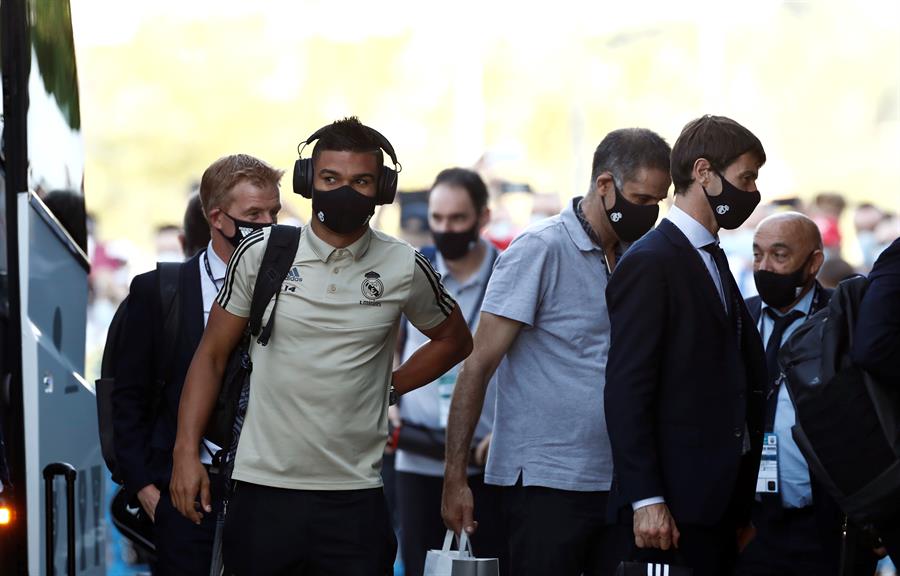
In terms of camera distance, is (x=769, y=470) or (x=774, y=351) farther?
(x=774, y=351)

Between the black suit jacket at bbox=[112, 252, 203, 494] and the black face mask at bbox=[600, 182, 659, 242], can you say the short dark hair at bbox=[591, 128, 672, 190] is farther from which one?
the black suit jacket at bbox=[112, 252, 203, 494]

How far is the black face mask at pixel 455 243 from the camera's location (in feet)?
25.8

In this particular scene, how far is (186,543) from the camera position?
530 cm

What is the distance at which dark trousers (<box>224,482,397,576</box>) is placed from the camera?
4.62 m

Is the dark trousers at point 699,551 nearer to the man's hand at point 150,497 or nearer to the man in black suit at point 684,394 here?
the man in black suit at point 684,394

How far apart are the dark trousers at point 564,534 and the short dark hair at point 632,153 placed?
107 cm

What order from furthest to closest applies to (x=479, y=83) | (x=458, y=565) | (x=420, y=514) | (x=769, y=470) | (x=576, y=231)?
(x=479, y=83)
(x=420, y=514)
(x=769, y=470)
(x=576, y=231)
(x=458, y=565)

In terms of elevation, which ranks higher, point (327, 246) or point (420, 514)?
point (327, 246)

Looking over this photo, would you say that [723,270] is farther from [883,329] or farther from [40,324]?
[40,324]

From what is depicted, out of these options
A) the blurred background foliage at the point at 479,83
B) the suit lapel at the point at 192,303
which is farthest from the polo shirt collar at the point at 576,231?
the blurred background foliage at the point at 479,83

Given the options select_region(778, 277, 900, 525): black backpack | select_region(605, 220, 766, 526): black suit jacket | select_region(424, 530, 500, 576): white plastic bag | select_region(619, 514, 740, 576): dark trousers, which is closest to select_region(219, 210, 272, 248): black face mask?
select_region(424, 530, 500, 576): white plastic bag

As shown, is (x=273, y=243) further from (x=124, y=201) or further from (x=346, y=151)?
(x=124, y=201)

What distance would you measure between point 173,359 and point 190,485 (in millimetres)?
938

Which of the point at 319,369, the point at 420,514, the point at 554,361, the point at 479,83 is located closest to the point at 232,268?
the point at 319,369
